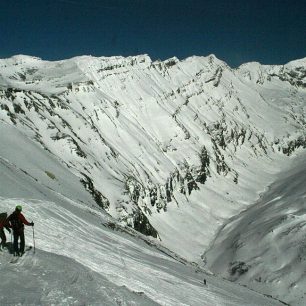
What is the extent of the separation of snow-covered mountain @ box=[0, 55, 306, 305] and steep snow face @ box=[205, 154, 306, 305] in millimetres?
4756

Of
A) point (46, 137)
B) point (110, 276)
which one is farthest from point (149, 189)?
point (110, 276)

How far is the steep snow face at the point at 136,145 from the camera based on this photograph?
2608 inches

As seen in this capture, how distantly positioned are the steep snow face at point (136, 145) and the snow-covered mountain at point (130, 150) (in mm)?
297

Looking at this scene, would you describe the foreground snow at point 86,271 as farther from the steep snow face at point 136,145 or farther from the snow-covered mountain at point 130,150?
the steep snow face at point 136,145

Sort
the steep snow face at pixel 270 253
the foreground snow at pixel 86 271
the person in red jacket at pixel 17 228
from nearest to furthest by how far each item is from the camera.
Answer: the foreground snow at pixel 86 271
the person in red jacket at pixel 17 228
the steep snow face at pixel 270 253

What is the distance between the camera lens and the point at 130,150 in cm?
10950

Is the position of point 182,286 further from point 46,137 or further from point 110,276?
point 46,137

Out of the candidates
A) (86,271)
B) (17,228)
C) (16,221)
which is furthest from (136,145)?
(17,228)

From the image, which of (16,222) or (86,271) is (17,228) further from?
(86,271)

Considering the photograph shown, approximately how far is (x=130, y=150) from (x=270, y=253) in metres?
48.4

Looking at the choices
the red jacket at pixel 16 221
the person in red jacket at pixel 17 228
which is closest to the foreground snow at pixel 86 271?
the person in red jacket at pixel 17 228

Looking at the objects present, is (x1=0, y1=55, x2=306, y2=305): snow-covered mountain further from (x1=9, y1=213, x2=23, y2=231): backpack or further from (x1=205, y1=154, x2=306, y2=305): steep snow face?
(x1=9, y1=213, x2=23, y2=231): backpack

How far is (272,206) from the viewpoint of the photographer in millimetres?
101062

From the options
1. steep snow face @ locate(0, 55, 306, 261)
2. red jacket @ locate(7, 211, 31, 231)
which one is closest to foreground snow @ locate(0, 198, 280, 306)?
red jacket @ locate(7, 211, 31, 231)
